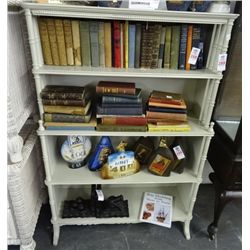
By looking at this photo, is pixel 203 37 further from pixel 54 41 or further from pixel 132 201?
pixel 132 201

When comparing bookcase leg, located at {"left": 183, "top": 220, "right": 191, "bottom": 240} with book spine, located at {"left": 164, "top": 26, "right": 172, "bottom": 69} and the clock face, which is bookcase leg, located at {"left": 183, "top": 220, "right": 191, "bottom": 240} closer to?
the clock face

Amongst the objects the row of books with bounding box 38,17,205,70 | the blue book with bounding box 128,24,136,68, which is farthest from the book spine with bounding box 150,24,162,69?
the blue book with bounding box 128,24,136,68

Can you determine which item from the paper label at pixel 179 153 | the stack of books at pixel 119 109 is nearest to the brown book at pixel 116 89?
the stack of books at pixel 119 109

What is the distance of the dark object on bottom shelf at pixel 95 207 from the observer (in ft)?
4.81

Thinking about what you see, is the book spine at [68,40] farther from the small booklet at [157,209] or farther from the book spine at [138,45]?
the small booklet at [157,209]

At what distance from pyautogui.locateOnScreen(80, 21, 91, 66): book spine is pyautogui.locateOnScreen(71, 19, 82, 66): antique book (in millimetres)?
15

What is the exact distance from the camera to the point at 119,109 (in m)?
1.22

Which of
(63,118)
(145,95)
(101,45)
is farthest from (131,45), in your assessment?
(63,118)

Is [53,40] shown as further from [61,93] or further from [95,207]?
[95,207]

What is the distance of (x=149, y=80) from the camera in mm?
1441

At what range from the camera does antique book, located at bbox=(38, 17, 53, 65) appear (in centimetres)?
110

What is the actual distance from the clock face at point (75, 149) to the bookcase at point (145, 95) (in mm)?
71

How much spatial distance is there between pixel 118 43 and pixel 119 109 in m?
0.34
